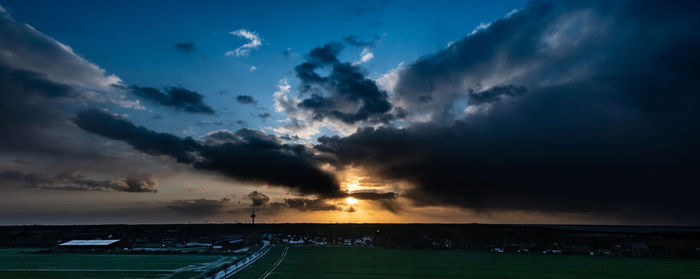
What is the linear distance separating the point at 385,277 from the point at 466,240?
9424 cm

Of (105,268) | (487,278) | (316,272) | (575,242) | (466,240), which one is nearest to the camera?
(487,278)

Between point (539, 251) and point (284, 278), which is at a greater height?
point (284, 278)

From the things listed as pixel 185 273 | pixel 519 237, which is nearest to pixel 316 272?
pixel 185 273

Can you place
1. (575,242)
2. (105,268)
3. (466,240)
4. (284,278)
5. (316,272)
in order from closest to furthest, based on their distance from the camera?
(284,278) → (316,272) → (105,268) → (575,242) → (466,240)

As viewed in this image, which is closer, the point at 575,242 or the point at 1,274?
the point at 1,274

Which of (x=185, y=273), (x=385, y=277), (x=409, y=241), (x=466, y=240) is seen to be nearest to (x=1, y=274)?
(x=185, y=273)

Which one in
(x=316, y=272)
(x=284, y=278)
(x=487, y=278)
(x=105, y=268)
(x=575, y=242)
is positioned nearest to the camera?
(x=284, y=278)

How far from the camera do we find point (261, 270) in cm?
5384

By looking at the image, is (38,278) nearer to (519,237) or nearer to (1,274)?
(1,274)

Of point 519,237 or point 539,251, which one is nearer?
point 539,251

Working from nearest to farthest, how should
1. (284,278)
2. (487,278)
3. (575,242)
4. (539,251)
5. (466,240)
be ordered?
(284,278) < (487,278) < (539,251) < (575,242) < (466,240)

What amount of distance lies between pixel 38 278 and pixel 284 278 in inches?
1218

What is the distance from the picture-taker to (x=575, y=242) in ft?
398

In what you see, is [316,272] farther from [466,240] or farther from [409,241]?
[466,240]
